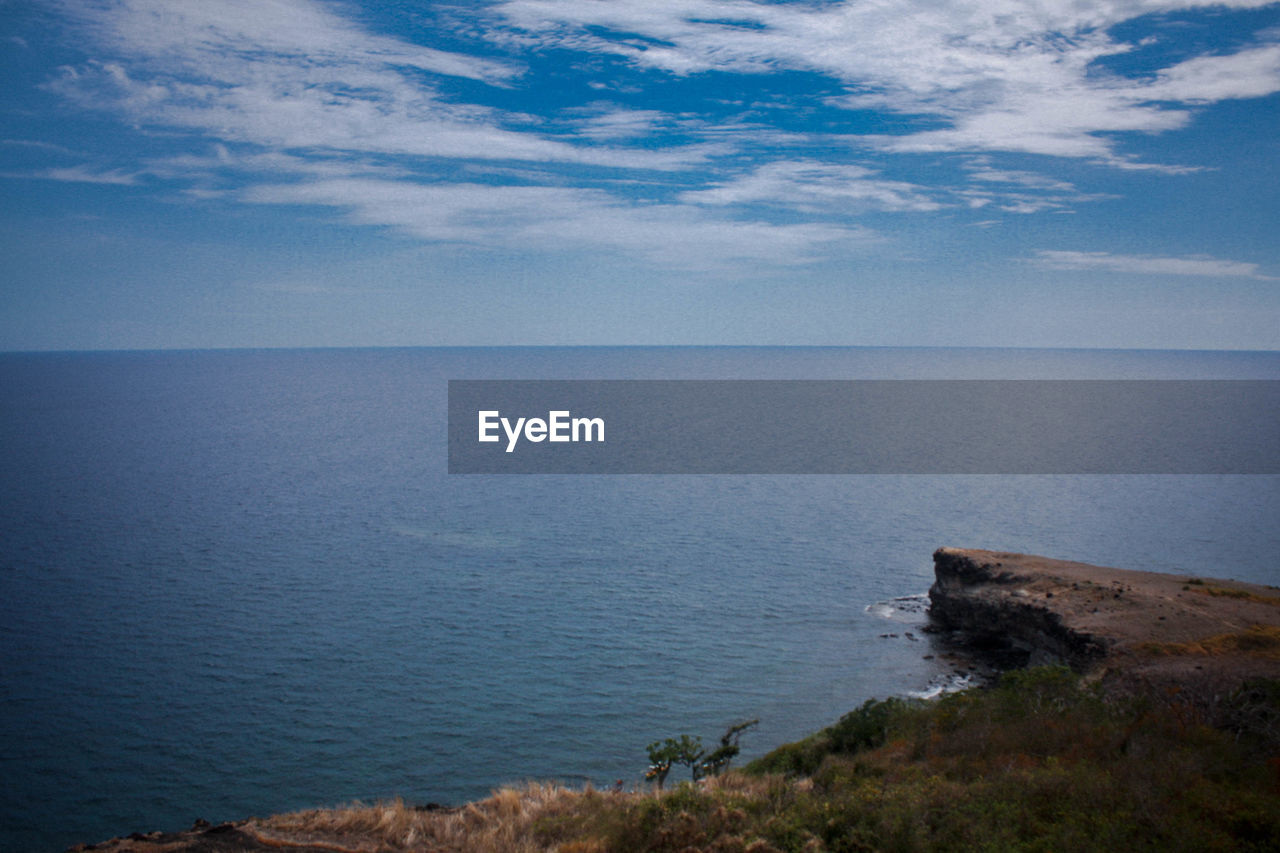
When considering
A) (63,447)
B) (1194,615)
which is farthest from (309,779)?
(63,447)

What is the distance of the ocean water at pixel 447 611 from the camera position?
A: 119ft

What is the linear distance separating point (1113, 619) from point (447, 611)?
4043 cm

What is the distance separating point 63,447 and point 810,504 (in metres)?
102

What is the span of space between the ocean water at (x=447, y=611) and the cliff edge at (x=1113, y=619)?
4488 millimetres

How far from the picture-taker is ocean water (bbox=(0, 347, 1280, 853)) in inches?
1425

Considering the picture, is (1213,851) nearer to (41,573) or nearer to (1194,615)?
(1194,615)

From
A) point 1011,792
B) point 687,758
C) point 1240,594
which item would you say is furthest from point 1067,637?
point 1011,792

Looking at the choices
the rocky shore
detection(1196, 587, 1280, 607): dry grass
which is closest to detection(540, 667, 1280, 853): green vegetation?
the rocky shore

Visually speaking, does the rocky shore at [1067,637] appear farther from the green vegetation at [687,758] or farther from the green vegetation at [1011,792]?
the green vegetation at [687,758]

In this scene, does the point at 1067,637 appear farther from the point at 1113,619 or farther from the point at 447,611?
the point at 447,611

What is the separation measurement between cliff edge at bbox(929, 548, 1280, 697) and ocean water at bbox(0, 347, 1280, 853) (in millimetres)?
4488

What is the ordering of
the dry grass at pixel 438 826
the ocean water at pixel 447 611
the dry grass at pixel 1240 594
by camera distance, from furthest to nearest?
the dry grass at pixel 1240 594 < the ocean water at pixel 447 611 < the dry grass at pixel 438 826
